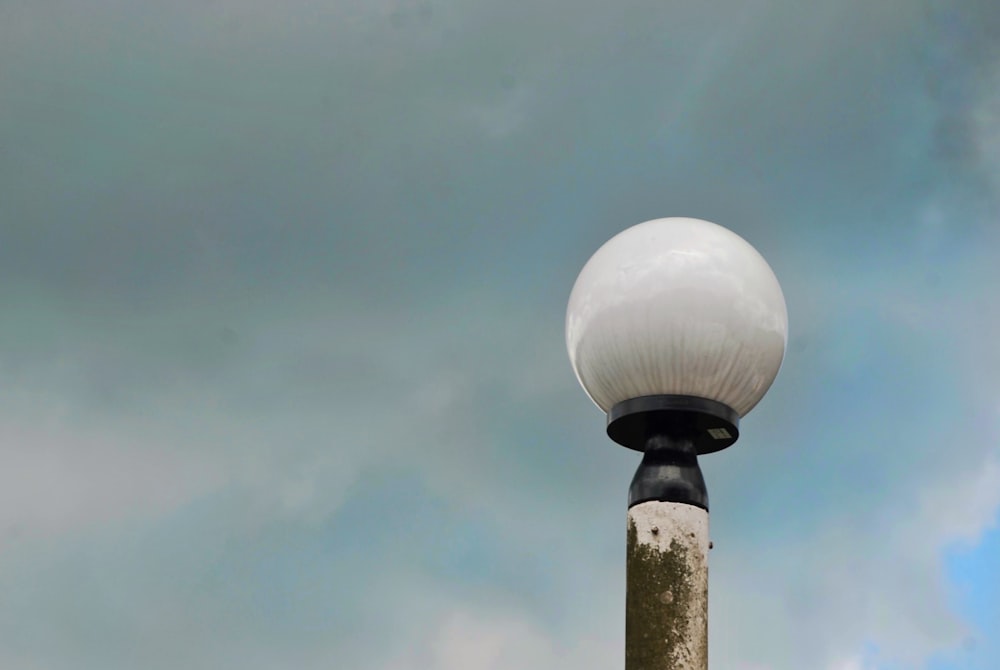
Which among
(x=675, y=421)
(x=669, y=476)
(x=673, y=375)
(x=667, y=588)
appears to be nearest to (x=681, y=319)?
(x=673, y=375)

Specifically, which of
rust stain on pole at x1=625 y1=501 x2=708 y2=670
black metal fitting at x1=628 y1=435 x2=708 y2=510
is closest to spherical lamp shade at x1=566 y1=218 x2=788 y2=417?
black metal fitting at x1=628 y1=435 x2=708 y2=510

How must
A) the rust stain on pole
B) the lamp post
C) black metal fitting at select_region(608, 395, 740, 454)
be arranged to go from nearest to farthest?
the rust stain on pole
the lamp post
black metal fitting at select_region(608, 395, 740, 454)

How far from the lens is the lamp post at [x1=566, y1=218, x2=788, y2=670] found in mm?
8930

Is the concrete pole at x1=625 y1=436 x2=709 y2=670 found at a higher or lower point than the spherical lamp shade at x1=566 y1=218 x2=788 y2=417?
lower

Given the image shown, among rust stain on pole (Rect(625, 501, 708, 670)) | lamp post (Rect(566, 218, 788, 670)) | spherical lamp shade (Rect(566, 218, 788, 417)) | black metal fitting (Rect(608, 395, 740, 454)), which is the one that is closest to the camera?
rust stain on pole (Rect(625, 501, 708, 670))

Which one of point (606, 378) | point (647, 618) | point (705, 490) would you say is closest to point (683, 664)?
point (647, 618)

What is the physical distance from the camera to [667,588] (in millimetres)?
8914

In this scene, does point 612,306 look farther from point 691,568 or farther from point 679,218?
point 691,568

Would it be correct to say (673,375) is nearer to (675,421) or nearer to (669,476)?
(675,421)

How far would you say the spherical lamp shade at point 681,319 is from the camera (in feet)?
30.0

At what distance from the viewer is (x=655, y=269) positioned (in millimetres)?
9273

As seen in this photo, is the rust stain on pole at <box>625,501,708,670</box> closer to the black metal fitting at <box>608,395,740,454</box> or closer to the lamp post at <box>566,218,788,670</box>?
the lamp post at <box>566,218,788,670</box>

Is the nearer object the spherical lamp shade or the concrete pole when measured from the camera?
the concrete pole

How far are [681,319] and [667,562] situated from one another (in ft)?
4.98
